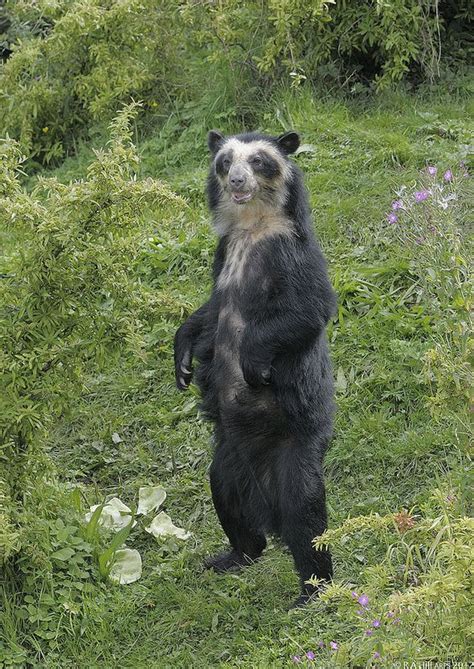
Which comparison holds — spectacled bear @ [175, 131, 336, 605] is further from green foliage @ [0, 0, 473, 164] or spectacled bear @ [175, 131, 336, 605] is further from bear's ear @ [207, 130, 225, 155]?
green foliage @ [0, 0, 473, 164]

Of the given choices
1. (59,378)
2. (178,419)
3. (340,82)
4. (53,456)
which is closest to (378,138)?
(340,82)

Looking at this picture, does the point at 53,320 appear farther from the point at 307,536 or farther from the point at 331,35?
the point at 331,35

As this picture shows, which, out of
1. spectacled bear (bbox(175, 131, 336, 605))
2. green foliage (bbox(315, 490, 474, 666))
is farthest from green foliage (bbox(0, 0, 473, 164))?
green foliage (bbox(315, 490, 474, 666))

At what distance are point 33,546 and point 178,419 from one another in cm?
210

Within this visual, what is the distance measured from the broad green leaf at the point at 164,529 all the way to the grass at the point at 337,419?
0.07 meters

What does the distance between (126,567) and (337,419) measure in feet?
5.31

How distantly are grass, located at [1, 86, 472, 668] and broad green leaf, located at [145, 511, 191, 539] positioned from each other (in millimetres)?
73

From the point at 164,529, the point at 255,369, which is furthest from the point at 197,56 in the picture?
the point at 255,369

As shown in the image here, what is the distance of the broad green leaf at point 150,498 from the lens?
668 centimetres

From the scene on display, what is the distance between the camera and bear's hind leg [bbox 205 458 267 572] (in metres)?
6.07

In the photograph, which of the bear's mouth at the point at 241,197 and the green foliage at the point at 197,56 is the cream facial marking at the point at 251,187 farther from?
the green foliage at the point at 197,56

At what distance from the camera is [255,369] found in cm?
568

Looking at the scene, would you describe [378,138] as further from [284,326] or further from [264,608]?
[264,608]

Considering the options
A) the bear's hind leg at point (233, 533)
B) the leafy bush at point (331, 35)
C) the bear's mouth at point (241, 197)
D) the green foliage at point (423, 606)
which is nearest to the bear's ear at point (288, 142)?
the bear's mouth at point (241, 197)
